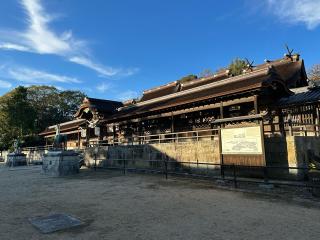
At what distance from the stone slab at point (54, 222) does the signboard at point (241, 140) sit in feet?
24.2

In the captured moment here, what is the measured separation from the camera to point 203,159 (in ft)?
50.1

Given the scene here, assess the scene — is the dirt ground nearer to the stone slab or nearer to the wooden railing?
the stone slab

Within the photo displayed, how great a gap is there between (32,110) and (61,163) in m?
23.3

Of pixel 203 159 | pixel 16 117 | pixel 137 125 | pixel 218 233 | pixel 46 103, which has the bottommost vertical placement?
pixel 218 233

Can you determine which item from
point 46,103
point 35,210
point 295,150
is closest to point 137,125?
point 295,150

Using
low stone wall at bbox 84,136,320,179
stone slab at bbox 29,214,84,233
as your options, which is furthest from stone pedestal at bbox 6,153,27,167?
stone slab at bbox 29,214,84,233

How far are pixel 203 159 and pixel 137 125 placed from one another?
12035 millimetres

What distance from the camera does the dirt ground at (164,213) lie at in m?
6.07

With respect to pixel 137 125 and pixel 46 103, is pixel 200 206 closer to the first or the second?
pixel 137 125

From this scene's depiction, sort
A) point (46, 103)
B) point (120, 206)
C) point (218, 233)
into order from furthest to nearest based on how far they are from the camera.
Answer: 1. point (46, 103)
2. point (120, 206)
3. point (218, 233)

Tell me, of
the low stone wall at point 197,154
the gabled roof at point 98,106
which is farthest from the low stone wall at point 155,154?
the gabled roof at point 98,106

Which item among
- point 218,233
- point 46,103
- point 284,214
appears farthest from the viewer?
point 46,103

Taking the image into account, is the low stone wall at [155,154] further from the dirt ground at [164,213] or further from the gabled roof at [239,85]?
the dirt ground at [164,213]

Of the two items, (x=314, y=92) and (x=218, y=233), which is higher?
(x=314, y=92)
